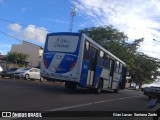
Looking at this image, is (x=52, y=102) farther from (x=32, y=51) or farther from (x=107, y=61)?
(x=32, y=51)

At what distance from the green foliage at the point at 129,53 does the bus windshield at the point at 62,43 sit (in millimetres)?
47941

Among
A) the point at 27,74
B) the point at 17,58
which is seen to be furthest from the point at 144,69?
the point at 27,74

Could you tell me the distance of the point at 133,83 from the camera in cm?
8988

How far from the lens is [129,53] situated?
70.2 metres

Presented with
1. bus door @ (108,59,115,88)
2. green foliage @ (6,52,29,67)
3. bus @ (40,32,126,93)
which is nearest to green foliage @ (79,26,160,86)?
green foliage @ (6,52,29,67)

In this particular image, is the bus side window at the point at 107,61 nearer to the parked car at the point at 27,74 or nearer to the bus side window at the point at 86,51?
the bus side window at the point at 86,51

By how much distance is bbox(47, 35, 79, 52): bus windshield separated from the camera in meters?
21.2

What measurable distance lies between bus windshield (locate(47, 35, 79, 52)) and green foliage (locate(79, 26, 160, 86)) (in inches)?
1887

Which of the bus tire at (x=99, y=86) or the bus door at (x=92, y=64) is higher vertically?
the bus door at (x=92, y=64)

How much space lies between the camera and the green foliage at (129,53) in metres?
70.1

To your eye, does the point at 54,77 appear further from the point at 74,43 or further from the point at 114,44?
the point at 114,44

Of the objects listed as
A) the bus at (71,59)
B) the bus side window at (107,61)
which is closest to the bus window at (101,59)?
the bus at (71,59)

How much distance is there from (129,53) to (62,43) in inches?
1961

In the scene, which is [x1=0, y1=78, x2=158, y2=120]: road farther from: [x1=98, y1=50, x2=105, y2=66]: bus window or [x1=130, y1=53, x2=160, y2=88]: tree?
[x1=130, y1=53, x2=160, y2=88]: tree
